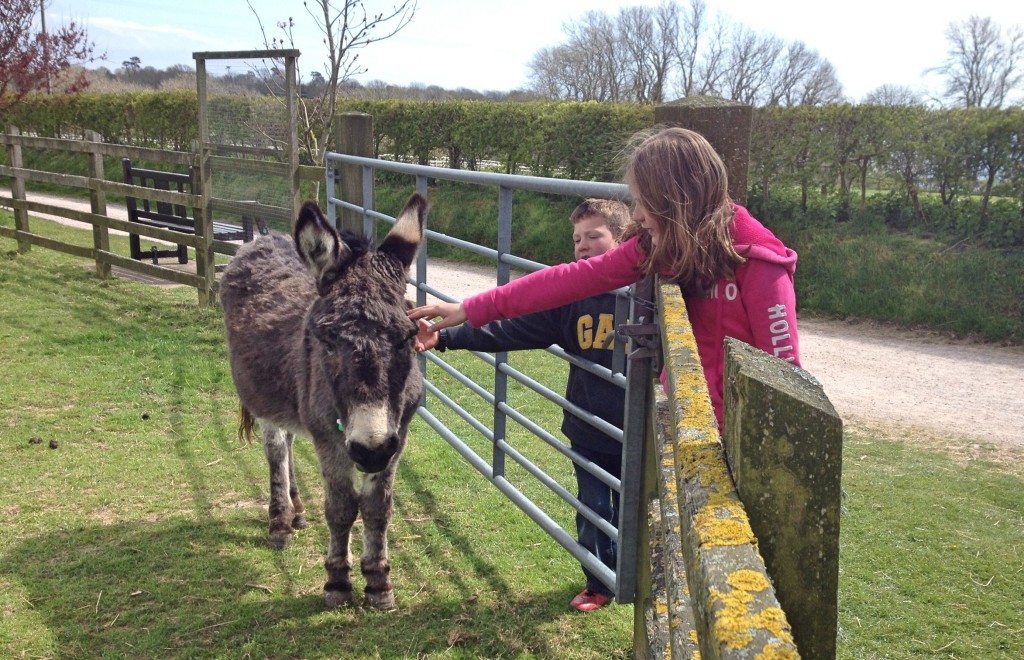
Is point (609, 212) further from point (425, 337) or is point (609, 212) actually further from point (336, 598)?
point (336, 598)

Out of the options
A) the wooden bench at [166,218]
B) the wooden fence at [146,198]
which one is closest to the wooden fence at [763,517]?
the wooden fence at [146,198]

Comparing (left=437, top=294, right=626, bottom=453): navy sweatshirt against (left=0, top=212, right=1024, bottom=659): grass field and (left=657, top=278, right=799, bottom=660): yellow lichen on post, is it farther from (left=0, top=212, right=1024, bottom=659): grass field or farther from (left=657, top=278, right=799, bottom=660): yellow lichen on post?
(left=657, top=278, right=799, bottom=660): yellow lichen on post

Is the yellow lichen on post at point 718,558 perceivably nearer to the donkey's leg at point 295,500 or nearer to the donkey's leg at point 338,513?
the donkey's leg at point 338,513

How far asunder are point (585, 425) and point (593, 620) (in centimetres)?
90

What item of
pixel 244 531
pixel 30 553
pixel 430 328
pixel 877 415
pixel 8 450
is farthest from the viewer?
pixel 877 415

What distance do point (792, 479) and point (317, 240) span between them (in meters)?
2.73

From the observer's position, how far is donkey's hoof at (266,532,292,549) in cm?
449

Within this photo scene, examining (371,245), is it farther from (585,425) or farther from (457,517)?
(457,517)

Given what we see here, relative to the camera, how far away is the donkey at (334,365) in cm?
313

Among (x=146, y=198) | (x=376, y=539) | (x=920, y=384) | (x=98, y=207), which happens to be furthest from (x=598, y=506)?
(x=98, y=207)

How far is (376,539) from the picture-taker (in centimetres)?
385

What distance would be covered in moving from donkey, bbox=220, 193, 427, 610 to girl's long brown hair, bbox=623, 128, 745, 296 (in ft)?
4.00

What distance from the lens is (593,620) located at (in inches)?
144

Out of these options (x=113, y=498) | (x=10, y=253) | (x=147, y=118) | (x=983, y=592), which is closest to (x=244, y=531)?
(x=113, y=498)
